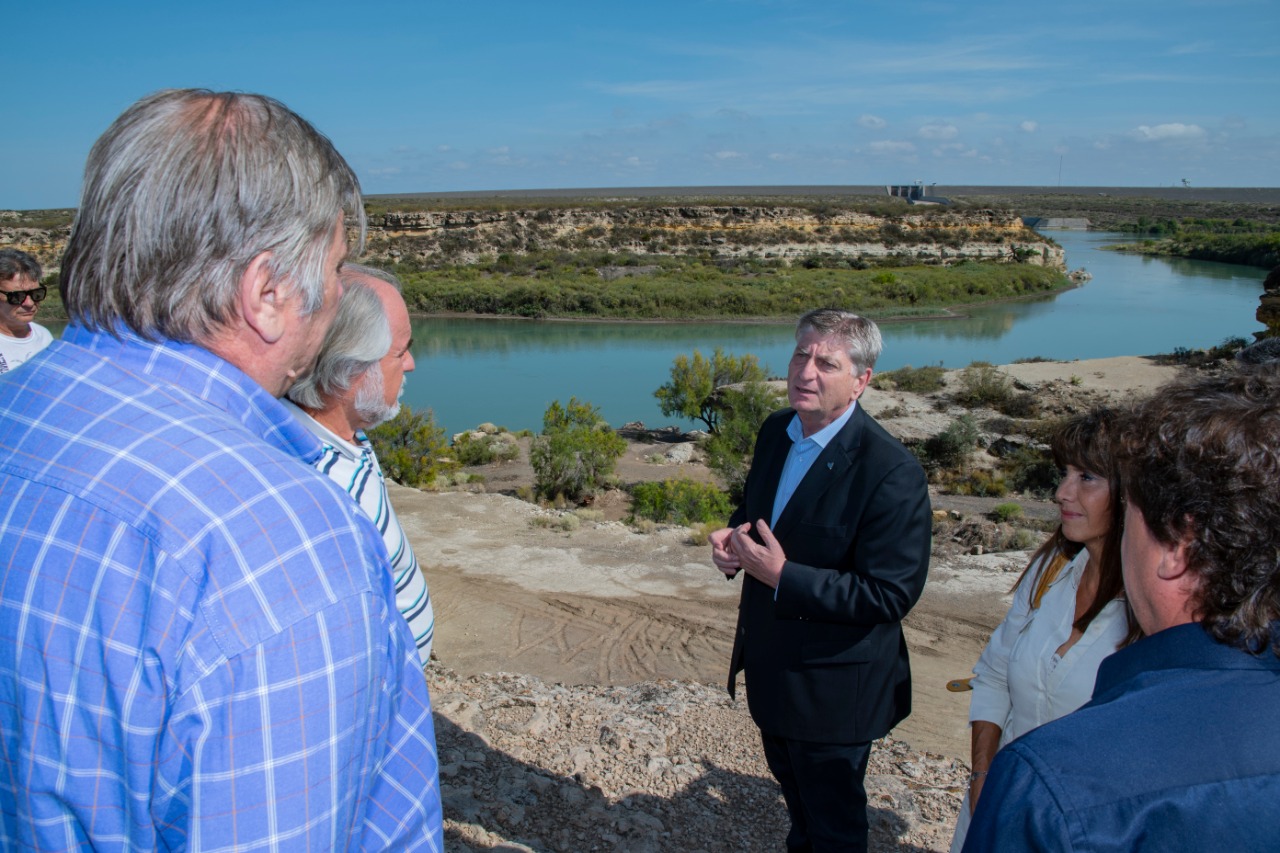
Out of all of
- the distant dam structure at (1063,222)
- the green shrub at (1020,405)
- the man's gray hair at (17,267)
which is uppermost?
the distant dam structure at (1063,222)

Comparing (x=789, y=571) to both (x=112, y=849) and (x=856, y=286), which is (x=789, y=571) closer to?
(x=112, y=849)

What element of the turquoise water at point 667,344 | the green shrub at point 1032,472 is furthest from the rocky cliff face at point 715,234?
the green shrub at point 1032,472

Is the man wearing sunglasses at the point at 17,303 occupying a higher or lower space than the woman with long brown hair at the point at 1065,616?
Result: higher

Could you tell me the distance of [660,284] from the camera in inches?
1598

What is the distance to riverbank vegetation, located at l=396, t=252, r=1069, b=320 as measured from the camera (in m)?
37.2

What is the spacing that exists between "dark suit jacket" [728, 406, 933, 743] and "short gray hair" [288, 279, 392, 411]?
1405 mm

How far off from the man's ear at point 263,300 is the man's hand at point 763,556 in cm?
191

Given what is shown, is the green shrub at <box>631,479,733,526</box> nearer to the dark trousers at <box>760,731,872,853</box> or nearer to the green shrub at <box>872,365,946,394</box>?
the dark trousers at <box>760,731,872,853</box>

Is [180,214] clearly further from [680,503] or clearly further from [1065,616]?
[680,503]

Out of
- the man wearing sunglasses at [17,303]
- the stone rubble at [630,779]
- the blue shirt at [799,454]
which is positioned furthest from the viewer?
the man wearing sunglasses at [17,303]

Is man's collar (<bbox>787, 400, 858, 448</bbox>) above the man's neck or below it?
below

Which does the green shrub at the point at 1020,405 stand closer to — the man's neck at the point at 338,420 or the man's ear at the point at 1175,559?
the man's neck at the point at 338,420

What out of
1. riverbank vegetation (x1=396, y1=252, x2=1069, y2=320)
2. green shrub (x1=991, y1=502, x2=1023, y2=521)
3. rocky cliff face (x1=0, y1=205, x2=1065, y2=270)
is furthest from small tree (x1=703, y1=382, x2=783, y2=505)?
rocky cliff face (x1=0, y1=205, x2=1065, y2=270)

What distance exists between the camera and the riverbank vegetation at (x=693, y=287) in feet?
122
